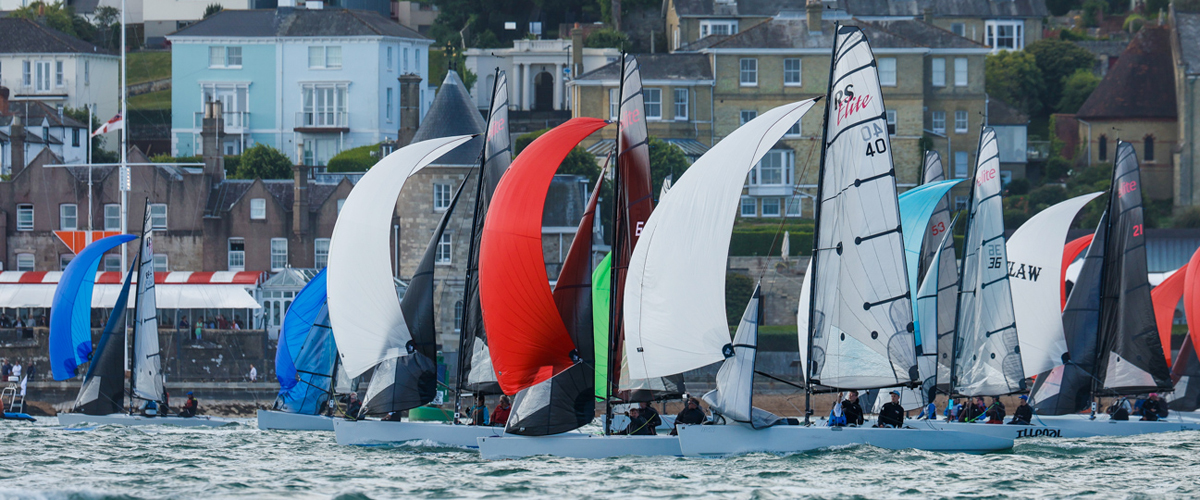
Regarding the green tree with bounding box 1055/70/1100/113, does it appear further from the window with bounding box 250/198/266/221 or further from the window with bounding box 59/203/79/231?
the window with bounding box 59/203/79/231

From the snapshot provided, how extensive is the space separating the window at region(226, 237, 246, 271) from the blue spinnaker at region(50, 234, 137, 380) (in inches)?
617

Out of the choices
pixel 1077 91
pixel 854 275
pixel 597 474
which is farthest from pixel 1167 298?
pixel 1077 91

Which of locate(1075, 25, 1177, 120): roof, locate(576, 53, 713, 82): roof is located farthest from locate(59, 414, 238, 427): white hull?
locate(1075, 25, 1177, 120): roof

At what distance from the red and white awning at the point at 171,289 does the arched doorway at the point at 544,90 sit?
33439 millimetres

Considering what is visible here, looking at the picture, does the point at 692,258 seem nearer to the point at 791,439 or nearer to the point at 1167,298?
the point at 791,439

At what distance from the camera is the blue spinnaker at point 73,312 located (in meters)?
37.7

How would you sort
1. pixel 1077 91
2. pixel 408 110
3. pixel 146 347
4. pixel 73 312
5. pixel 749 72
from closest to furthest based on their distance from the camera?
pixel 146 347 < pixel 73 312 < pixel 408 110 < pixel 749 72 < pixel 1077 91

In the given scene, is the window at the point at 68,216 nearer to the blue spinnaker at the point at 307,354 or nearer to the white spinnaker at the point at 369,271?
the blue spinnaker at the point at 307,354

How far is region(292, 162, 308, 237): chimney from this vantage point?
53.1 m

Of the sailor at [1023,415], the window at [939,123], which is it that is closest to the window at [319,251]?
the window at [939,123]

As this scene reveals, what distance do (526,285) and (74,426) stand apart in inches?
598

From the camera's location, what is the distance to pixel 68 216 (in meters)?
54.7

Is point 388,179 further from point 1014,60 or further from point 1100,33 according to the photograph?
point 1100,33

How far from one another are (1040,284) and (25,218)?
35057mm
